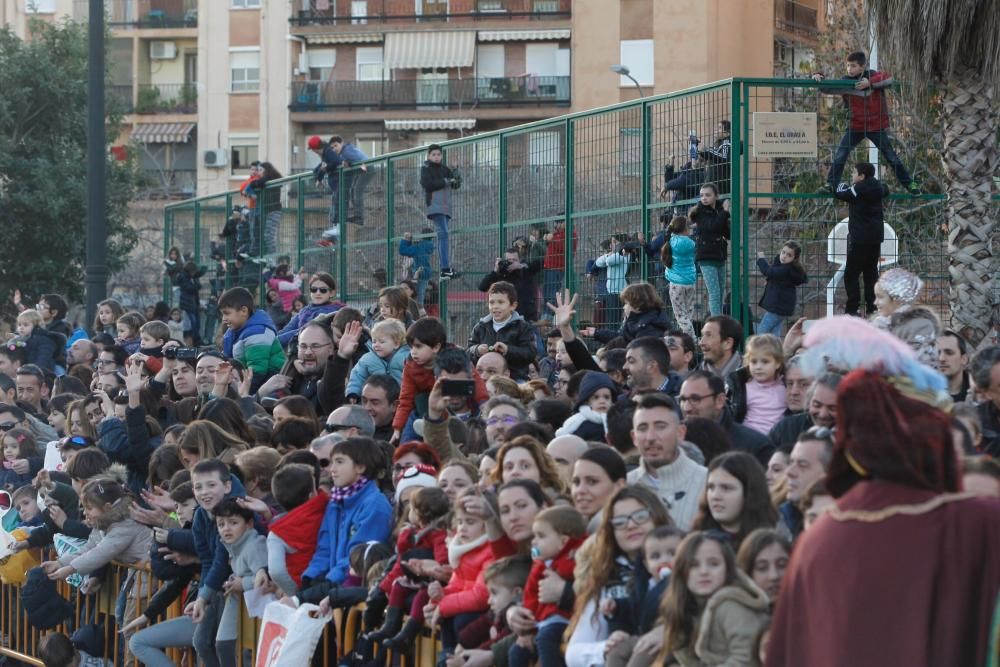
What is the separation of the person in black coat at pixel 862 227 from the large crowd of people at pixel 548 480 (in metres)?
0.04

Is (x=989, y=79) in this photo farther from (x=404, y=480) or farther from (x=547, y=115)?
(x=547, y=115)

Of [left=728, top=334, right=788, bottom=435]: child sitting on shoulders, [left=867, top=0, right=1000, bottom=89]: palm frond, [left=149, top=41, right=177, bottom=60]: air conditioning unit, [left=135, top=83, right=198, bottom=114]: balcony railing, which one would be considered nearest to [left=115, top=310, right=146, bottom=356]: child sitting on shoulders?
[left=867, top=0, right=1000, bottom=89]: palm frond

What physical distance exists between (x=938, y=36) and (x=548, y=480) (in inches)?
245

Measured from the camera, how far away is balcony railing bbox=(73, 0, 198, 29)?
179 ft

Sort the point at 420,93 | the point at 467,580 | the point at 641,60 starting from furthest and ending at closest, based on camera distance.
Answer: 1. the point at 420,93
2. the point at 641,60
3. the point at 467,580

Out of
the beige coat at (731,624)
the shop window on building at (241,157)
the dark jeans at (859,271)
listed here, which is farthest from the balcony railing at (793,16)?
the beige coat at (731,624)

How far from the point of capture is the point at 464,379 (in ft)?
32.8

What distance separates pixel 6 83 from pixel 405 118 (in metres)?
21.8

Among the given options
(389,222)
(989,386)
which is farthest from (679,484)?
(389,222)

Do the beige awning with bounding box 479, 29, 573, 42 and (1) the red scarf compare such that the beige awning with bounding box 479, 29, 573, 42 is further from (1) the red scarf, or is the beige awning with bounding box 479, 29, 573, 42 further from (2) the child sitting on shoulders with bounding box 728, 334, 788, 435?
(1) the red scarf

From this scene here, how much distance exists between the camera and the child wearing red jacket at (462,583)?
7.41 meters

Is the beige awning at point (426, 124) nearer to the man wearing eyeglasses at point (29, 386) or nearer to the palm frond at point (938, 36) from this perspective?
the man wearing eyeglasses at point (29, 386)

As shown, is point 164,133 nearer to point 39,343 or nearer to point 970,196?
point 39,343

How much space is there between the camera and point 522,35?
5119 cm
